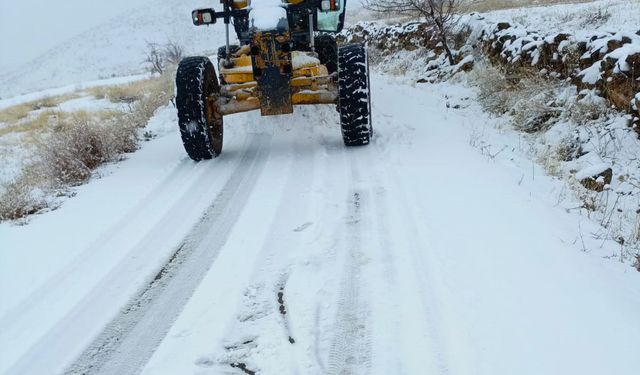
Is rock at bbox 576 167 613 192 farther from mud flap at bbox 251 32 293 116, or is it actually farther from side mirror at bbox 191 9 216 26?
side mirror at bbox 191 9 216 26

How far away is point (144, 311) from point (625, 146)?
4732 mm

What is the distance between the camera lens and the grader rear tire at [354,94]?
19.3 ft

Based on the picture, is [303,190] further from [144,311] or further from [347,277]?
[144,311]

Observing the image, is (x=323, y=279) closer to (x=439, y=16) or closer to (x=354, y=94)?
(x=354, y=94)

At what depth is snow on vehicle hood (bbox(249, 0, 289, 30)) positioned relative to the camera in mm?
5961

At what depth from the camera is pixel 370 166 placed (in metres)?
5.43

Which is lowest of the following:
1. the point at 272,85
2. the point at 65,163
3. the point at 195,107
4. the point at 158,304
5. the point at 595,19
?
the point at 158,304

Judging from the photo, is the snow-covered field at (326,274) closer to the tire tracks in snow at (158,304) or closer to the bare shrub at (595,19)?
the tire tracks in snow at (158,304)

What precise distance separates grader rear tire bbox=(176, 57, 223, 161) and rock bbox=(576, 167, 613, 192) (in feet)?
13.8

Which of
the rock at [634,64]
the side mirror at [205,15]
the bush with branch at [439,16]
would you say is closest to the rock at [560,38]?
the rock at [634,64]

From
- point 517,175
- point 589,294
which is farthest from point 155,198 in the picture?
point 589,294

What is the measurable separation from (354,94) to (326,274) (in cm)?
316

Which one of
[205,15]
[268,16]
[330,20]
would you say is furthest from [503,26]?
[205,15]

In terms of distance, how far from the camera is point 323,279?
126 inches
